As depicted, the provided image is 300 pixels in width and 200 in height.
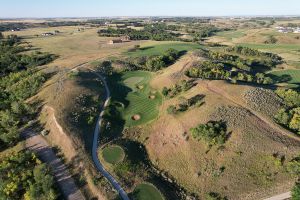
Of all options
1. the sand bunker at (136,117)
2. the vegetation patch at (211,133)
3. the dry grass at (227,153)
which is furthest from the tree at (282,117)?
the sand bunker at (136,117)

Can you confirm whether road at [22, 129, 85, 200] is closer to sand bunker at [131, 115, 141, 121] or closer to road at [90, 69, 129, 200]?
road at [90, 69, 129, 200]

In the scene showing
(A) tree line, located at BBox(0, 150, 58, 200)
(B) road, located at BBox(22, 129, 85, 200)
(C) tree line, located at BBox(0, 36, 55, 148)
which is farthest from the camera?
(C) tree line, located at BBox(0, 36, 55, 148)

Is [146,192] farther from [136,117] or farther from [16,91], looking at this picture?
[16,91]

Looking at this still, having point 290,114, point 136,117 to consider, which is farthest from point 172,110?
point 290,114

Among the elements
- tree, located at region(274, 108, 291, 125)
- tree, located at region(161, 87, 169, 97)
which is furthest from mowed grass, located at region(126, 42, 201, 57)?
tree, located at region(274, 108, 291, 125)

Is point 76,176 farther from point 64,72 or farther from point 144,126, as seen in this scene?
point 64,72

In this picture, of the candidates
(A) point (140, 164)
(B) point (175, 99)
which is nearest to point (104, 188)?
(A) point (140, 164)

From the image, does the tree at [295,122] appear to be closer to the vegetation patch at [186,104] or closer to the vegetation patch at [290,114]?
the vegetation patch at [290,114]
